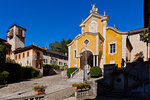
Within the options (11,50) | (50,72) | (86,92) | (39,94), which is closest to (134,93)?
(86,92)

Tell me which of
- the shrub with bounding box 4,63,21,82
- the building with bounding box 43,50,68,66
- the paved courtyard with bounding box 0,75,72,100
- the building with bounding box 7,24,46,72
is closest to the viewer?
the paved courtyard with bounding box 0,75,72,100

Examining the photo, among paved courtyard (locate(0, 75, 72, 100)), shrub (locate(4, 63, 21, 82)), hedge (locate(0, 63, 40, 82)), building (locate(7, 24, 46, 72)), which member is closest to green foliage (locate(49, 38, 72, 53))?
building (locate(7, 24, 46, 72))

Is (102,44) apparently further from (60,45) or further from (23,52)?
(60,45)

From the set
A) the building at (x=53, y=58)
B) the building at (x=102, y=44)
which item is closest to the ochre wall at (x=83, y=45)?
the building at (x=102, y=44)

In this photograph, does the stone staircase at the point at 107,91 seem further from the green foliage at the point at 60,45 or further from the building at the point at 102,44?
the green foliage at the point at 60,45

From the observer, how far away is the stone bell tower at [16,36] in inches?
1559

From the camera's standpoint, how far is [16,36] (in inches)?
1580

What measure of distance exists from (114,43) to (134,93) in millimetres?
14768

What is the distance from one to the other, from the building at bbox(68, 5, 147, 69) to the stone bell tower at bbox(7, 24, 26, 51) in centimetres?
2090

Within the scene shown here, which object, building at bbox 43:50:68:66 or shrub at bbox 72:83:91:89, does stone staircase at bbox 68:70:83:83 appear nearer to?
shrub at bbox 72:83:91:89

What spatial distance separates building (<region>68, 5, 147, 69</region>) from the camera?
23.9 m

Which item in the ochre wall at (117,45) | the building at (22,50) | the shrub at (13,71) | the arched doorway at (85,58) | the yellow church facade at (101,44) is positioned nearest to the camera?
the shrub at (13,71)

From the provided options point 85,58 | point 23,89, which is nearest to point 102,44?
point 85,58

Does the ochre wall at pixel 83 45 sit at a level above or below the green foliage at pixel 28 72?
above
